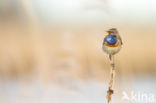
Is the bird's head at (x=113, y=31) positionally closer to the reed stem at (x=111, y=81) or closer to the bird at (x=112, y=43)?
the bird at (x=112, y=43)

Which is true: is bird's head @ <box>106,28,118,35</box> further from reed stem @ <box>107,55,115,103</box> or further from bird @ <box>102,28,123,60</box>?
reed stem @ <box>107,55,115,103</box>

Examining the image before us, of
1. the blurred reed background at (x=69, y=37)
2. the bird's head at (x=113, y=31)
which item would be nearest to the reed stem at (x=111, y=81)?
the blurred reed background at (x=69, y=37)

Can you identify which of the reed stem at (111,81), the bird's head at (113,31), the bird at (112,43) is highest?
the bird's head at (113,31)

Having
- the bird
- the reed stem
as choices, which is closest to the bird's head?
the bird

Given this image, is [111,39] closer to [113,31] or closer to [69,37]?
[113,31]

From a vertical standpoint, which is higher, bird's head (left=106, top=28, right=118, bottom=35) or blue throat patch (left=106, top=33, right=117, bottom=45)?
bird's head (left=106, top=28, right=118, bottom=35)
